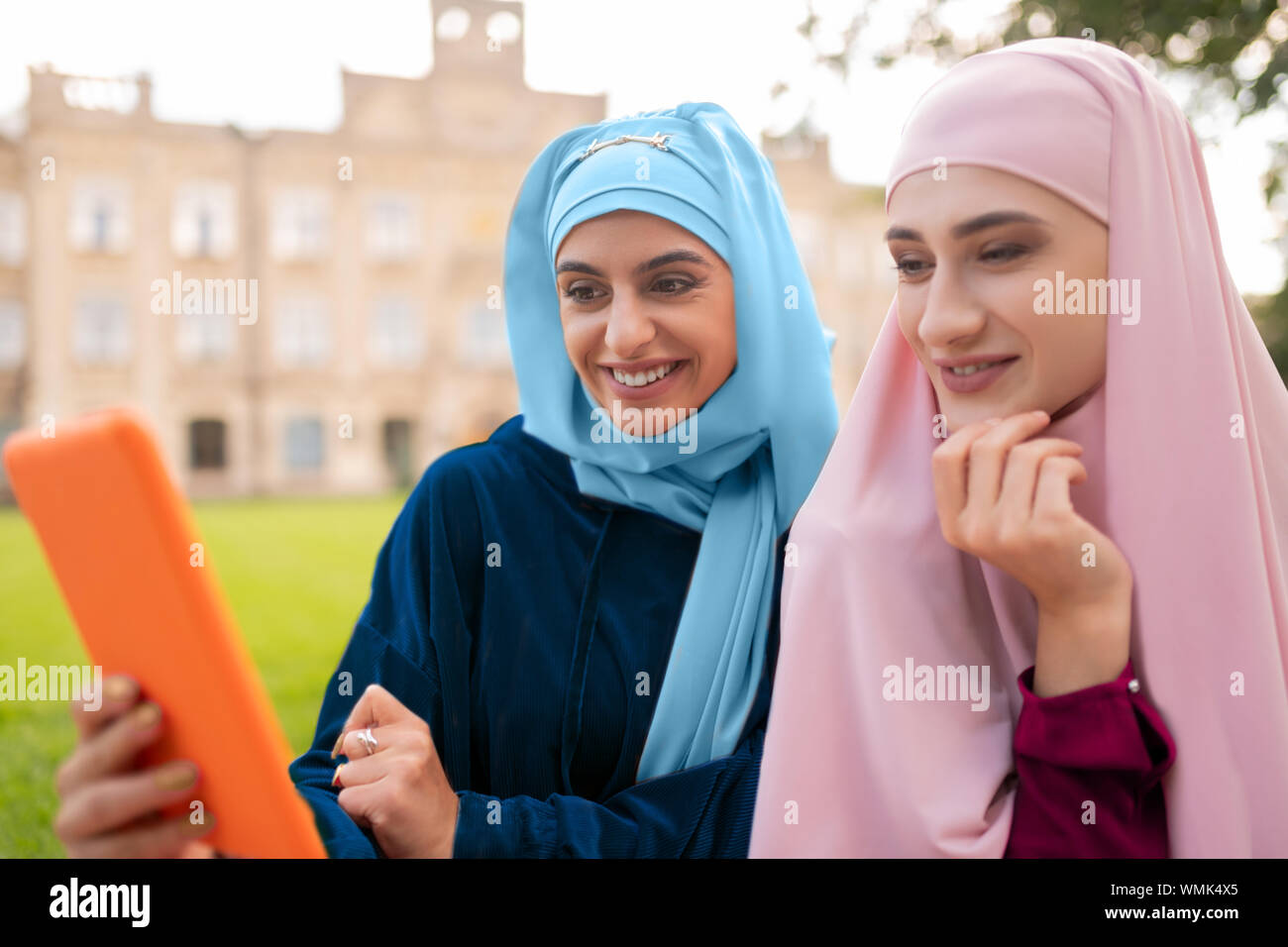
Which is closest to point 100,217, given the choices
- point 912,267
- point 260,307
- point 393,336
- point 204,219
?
point 204,219

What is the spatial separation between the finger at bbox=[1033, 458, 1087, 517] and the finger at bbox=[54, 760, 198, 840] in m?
1.08

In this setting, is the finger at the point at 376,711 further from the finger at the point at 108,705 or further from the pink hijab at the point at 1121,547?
the pink hijab at the point at 1121,547

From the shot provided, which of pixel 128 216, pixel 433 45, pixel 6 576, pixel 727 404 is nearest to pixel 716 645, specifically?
pixel 727 404

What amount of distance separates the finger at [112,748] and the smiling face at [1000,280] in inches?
43.5

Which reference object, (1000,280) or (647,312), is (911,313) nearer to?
(1000,280)

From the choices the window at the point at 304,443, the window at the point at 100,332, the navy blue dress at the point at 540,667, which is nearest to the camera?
the navy blue dress at the point at 540,667

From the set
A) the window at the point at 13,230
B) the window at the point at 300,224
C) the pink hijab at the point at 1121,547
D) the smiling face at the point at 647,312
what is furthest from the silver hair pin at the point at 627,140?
the window at the point at 13,230

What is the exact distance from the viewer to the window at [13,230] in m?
Result: 17.2

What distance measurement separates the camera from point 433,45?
2.30 metres

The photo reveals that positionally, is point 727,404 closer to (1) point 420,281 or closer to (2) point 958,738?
(2) point 958,738

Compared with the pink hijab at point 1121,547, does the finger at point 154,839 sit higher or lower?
lower

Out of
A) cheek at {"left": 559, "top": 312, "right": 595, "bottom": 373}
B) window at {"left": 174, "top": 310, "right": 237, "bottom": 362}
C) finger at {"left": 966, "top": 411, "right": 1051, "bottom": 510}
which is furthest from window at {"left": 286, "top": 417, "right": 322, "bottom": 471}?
finger at {"left": 966, "top": 411, "right": 1051, "bottom": 510}

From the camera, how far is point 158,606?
1059mm

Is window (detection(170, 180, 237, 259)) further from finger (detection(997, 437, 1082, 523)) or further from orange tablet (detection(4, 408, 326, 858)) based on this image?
finger (detection(997, 437, 1082, 523))
